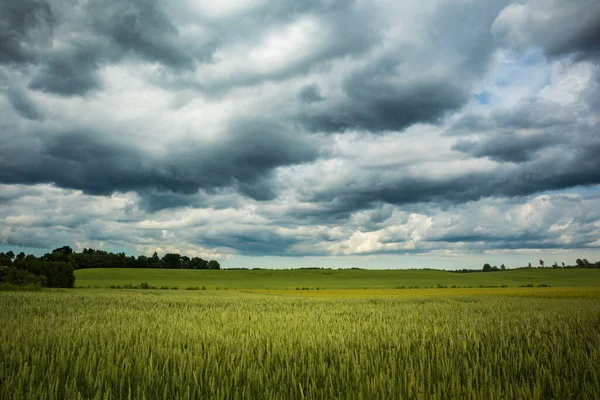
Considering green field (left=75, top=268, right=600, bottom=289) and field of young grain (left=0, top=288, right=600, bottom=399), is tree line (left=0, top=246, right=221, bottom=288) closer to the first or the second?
green field (left=75, top=268, right=600, bottom=289)

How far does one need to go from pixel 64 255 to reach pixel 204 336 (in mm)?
147676

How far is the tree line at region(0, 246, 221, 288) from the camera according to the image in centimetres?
4428

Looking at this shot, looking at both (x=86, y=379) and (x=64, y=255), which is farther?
(x=64, y=255)

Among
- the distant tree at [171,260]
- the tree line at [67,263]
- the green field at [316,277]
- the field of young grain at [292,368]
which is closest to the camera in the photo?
the field of young grain at [292,368]

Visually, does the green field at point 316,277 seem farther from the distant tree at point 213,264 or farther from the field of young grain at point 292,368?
the field of young grain at point 292,368

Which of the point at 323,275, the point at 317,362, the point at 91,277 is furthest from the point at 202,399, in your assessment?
the point at 323,275

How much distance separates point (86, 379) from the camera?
401cm

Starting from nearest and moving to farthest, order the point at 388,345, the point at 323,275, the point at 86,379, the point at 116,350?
the point at 86,379 → the point at 116,350 → the point at 388,345 → the point at 323,275

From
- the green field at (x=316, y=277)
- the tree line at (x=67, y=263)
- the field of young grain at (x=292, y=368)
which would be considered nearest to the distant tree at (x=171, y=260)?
the tree line at (x=67, y=263)

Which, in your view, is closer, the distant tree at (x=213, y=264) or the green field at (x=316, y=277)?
the green field at (x=316, y=277)

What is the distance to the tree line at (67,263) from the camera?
4428 cm

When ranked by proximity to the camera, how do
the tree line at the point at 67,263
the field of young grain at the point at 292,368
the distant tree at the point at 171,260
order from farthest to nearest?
1. the distant tree at the point at 171,260
2. the tree line at the point at 67,263
3. the field of young grain at the point at 292,368

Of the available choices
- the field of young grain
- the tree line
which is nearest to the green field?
the tree line

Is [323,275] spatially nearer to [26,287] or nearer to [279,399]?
[26,287]
